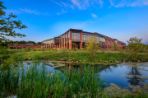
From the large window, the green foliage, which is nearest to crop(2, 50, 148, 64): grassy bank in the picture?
the green foliage

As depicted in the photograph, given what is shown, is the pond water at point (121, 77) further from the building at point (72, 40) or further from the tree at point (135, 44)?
the building at point (72, 40)

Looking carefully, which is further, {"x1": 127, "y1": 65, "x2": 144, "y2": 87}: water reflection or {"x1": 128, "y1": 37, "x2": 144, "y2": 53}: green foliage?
{"x1": 128, "y1": 37, "x2": 144, "y2": 53}: green foliage

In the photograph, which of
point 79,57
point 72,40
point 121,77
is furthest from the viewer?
point 72,40

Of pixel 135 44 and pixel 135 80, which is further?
pixel 135 44

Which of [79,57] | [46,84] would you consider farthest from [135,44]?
[46,84]

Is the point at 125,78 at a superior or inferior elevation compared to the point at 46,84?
inferior

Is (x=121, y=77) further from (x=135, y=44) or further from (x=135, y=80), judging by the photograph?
(x=135, y=44)

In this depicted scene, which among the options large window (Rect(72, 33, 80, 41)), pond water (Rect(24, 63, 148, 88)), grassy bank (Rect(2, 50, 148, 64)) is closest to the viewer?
pond water (Rect(24, 63, 148, 88))

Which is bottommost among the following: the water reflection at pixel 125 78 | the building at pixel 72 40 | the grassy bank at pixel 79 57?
the water reflection at pixel 125 78

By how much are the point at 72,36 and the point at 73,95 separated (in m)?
37.3

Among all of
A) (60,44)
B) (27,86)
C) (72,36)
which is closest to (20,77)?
(27,86)

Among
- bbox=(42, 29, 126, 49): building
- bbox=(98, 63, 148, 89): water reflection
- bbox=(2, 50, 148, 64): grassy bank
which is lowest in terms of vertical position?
bbox=(98, 63, 148, 89): water reflection

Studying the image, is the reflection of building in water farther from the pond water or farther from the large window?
the large window

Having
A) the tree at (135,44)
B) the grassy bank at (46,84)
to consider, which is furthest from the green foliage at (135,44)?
the grassy bank at (46,84)
